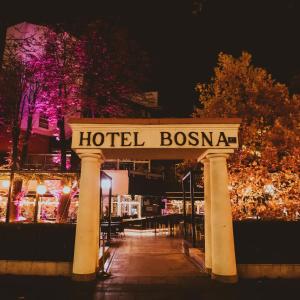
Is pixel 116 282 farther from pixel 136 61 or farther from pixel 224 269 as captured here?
pixel 136 61

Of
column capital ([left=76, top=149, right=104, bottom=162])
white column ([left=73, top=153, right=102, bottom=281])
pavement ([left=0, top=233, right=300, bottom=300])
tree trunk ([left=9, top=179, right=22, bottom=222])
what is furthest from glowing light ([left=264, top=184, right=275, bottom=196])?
tree trunk ([left=9, top=179, right=22, bottom=222])

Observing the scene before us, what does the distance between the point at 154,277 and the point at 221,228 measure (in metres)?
2.26

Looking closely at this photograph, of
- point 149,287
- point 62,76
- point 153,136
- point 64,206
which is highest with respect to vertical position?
point 62,76

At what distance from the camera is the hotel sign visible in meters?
7.97

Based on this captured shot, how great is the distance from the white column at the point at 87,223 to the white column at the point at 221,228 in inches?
119

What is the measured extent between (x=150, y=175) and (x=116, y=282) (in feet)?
68.2

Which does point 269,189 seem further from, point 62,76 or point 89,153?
point 62,76

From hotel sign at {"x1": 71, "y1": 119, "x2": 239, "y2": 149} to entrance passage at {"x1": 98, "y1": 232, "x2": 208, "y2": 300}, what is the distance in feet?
11.1

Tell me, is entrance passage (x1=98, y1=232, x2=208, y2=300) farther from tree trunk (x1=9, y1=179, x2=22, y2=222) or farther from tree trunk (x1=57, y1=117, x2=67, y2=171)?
tree trunk (x1=9, y1=179, x2=22, y2=222)

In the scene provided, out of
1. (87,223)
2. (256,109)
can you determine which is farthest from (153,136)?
(256,109)

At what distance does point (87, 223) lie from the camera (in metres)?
7.71

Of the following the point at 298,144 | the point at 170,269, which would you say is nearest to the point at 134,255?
the point at 170,269

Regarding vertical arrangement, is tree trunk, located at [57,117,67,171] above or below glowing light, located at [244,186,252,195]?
above

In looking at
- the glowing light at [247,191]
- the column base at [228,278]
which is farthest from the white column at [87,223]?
the glowing light at [247,191]
